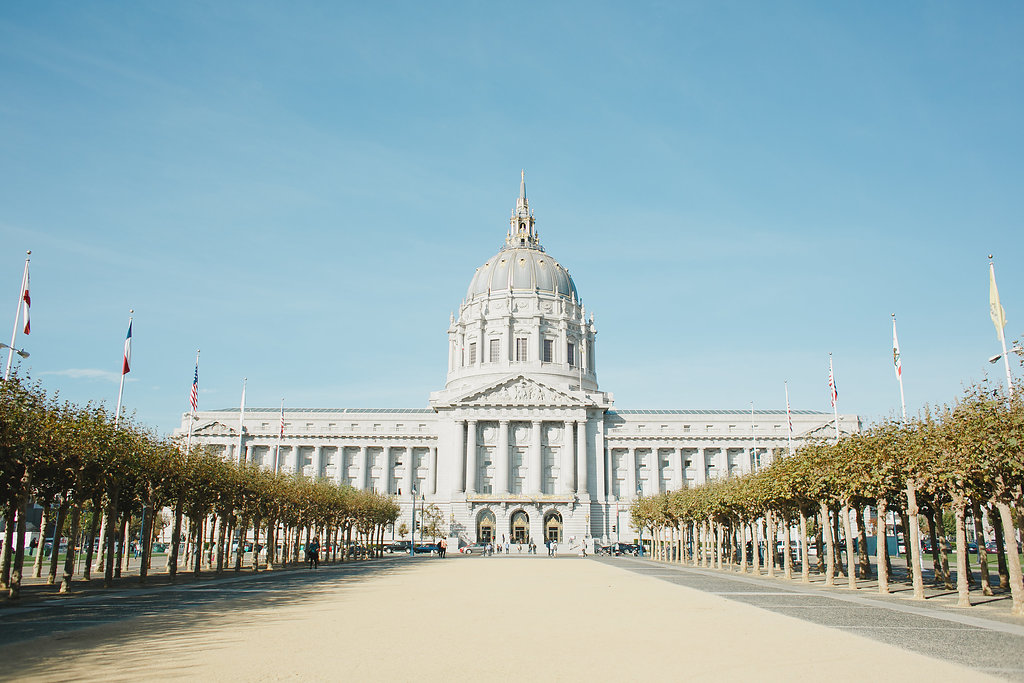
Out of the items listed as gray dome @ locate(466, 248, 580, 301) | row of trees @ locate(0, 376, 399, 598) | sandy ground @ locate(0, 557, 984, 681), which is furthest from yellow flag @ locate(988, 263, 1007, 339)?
gray dome @ locate(466, 248, 580, 301)

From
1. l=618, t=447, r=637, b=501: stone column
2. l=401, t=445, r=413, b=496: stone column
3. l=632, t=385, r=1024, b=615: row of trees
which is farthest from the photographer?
l=401, t=445, r=413, b=496: stone column

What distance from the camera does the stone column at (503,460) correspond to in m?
128

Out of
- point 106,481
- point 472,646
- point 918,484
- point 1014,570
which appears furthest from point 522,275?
point 472,646

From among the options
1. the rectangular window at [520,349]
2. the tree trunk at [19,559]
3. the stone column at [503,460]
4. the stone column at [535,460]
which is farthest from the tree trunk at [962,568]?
the rectangular window at [520,349]

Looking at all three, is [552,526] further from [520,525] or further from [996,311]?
[996,311]

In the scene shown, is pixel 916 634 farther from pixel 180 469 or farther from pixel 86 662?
pixel 180 469

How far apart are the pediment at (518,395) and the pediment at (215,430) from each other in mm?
37543

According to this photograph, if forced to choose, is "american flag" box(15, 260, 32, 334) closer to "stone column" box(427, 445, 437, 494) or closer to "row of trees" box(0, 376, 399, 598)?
"row of trees" box(0, 376, 399, 598)

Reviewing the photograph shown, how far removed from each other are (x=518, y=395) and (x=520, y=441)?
728 cm

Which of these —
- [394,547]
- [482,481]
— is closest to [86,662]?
[394,547]

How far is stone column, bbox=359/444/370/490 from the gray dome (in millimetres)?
38064

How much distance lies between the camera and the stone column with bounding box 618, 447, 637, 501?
13450 centimetres

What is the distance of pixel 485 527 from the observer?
403 ft

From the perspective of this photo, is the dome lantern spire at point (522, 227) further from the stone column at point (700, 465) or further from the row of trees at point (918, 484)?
the row of trees at point (918, 484)
